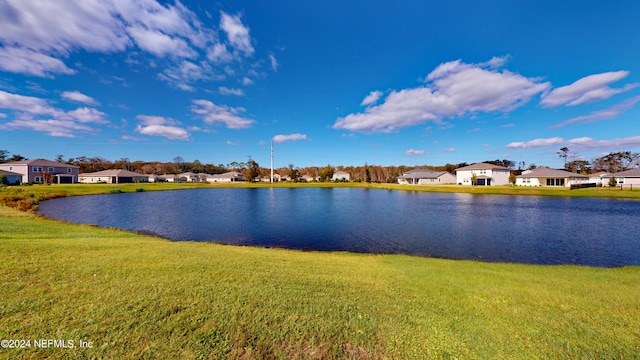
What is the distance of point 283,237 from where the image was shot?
60.3 feet

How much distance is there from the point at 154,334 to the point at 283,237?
14540 mm

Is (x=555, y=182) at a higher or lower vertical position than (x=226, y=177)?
lower

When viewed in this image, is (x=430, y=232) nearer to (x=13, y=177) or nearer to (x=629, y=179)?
(x=629, y=179)

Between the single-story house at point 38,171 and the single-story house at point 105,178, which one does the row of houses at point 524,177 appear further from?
the single-story house at point 38,171

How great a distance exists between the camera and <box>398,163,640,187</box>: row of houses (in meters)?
58.7

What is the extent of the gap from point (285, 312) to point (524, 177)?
85534mm

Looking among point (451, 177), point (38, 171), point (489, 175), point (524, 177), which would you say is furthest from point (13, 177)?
point (524, 177)

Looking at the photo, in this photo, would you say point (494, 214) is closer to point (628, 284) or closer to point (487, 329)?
point (628, 284)

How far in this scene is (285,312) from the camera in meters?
5.02

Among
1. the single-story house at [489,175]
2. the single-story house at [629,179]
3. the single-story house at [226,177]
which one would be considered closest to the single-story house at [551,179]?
the single-story house at [489,175]

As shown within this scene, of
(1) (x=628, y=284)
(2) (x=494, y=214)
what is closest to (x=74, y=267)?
(1) (x=628, y=284)

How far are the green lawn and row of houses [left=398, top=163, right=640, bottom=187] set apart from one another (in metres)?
73.8

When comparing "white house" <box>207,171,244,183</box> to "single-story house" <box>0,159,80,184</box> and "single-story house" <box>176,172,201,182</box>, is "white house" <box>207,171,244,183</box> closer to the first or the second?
"single-story house" <box>176,172,201,182</box>

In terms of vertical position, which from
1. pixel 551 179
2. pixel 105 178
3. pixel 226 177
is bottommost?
pixel 551 179
